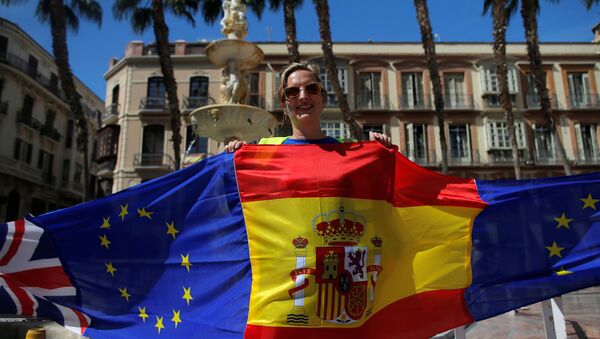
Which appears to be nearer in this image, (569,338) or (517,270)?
(517,270)

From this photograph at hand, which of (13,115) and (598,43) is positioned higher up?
(598,43)

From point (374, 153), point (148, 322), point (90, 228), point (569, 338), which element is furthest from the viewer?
point (569, 338)

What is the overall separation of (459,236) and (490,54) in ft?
111

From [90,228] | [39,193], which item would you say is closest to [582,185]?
[90,228]

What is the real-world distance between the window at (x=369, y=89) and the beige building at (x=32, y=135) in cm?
2508

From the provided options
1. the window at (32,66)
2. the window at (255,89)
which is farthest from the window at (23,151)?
the window at (255,89)

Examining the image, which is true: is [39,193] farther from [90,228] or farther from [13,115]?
[90,228]

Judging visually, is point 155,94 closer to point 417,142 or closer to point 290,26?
point 290,26

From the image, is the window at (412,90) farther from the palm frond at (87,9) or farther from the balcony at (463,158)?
the palm frond at (87,9)

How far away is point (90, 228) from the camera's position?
3.61 m

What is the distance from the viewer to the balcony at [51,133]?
128 feet

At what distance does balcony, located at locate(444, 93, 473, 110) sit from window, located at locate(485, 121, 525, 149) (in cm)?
192

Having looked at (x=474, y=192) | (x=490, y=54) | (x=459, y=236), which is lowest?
(x=459, y=236)

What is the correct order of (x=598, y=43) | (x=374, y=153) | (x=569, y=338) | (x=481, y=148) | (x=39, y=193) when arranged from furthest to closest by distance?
(x=39, y=193) → (x=598, y=43) → (x=481, y=148) → (x=569, y=338) → (x=374, y=153)
